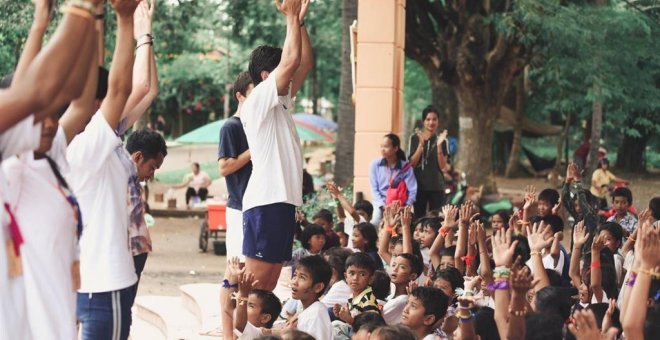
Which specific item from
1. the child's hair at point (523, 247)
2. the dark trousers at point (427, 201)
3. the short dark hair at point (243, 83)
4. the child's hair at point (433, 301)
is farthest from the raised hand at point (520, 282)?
the dark trousers at point (427, 201)

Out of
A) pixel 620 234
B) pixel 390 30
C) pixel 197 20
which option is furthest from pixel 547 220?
pixel 197 20

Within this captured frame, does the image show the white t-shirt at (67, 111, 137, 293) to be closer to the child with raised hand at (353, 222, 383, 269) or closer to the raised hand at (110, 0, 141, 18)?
the raised hand at (110, 0, 141, 18)

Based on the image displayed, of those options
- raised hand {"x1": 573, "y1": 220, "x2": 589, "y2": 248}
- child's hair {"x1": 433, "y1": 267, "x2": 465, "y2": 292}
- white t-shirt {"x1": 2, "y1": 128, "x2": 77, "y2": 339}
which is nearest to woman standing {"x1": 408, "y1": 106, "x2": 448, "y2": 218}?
raised hand {"x1": 573, "y1": 220, "x2": 589, "y2": 248}

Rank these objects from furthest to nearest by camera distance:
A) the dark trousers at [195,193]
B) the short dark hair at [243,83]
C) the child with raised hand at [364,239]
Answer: the dark trousers at [195,193], the child with raised hand at [364,239], the short dark hair at [243,83]

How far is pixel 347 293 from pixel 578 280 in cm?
149

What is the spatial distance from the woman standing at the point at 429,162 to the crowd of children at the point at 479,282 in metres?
1.92

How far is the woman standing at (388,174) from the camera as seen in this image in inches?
473

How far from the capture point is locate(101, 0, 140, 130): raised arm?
441cm

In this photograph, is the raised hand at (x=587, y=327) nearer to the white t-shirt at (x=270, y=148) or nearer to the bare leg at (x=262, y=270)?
the white t-shirt at (x=270, y=148)

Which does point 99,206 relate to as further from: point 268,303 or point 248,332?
point 268,303

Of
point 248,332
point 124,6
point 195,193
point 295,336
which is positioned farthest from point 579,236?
point 195,193

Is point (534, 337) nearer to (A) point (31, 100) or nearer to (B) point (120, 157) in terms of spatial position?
(B) point (120, 157)

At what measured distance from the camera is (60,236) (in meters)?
4.05

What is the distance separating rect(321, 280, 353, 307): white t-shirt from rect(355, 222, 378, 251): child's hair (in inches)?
63.8
